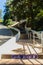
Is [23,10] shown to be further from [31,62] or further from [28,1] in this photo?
[31,62]

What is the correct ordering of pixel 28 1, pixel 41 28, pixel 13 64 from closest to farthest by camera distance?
pixel 13 64 → pixel 41 28 → pixel 28 1

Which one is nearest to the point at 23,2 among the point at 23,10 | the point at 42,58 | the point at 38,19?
the point at 23,10

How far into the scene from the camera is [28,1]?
1633 inches

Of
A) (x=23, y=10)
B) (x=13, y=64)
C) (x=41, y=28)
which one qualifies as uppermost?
(x=23, y=10)

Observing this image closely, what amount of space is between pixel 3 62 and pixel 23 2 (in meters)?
32.6

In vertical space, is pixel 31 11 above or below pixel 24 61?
above

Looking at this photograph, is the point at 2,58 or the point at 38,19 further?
the point at 38,19

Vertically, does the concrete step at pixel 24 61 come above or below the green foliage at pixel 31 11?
below

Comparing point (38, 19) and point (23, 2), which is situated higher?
point (23, 2)

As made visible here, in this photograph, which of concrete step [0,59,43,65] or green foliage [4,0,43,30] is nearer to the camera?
concrete step [0,59,43,65]

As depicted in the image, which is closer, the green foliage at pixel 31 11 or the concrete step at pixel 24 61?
the concrete step at pixel 24 61

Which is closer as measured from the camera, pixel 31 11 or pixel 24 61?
pixel 24 61

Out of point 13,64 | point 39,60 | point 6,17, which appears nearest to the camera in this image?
point 13,64

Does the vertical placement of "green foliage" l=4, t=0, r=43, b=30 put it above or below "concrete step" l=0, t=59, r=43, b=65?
above
